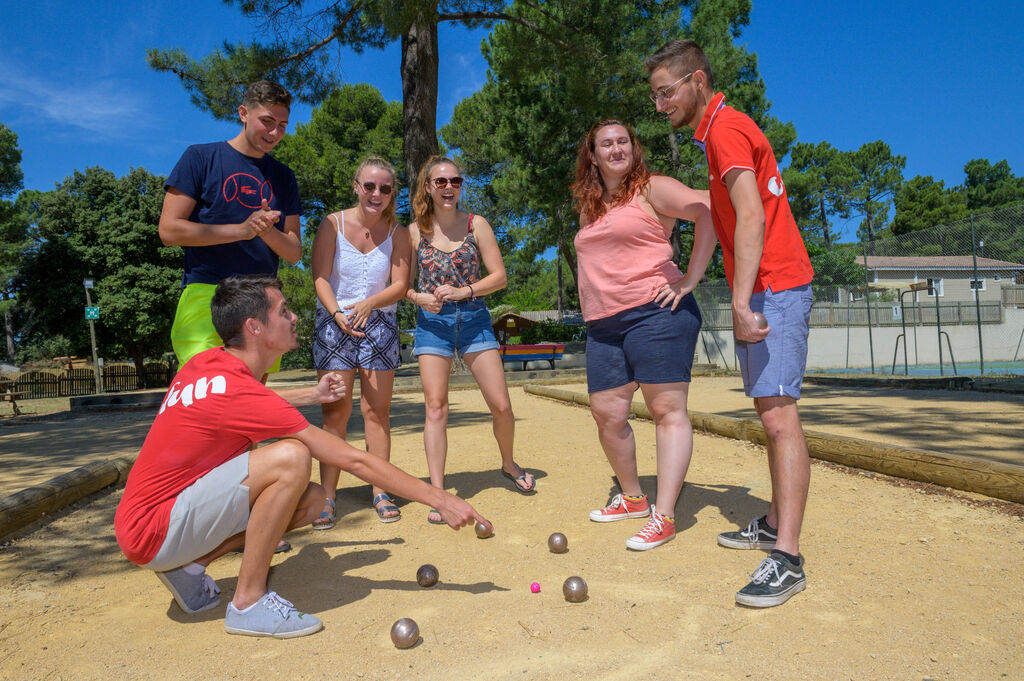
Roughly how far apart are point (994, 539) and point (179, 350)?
12.5ft

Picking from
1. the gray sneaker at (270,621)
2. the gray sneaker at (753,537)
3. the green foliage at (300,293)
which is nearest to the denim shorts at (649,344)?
the gray sneaker at (753,537)

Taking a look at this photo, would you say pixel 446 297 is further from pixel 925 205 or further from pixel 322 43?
pixel 925 205

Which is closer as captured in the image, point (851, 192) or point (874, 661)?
point (874, 661)

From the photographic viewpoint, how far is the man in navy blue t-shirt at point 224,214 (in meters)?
3.16

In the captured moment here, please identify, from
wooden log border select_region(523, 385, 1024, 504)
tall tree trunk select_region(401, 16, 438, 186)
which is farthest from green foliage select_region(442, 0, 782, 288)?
wooden log border select_region(523, 385, 1024, 504)

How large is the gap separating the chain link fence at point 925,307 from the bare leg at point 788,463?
12.7 meters

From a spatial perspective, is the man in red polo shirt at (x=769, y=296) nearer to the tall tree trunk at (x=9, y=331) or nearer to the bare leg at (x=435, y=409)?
the bare leg at (x=435, y=409)

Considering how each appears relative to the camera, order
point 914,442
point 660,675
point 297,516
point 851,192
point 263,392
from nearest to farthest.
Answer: point 660,675, point 263,392, point 297,516, point 914,442, point 851,192

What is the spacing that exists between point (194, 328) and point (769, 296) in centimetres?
253

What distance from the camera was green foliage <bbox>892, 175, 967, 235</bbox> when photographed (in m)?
59.7

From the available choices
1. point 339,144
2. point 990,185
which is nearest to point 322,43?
point 339,144

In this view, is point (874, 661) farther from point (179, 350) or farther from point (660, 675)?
point (179, 350)

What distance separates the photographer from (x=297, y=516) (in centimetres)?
271

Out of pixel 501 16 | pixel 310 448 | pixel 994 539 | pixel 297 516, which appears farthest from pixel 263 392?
pixel 501 16
